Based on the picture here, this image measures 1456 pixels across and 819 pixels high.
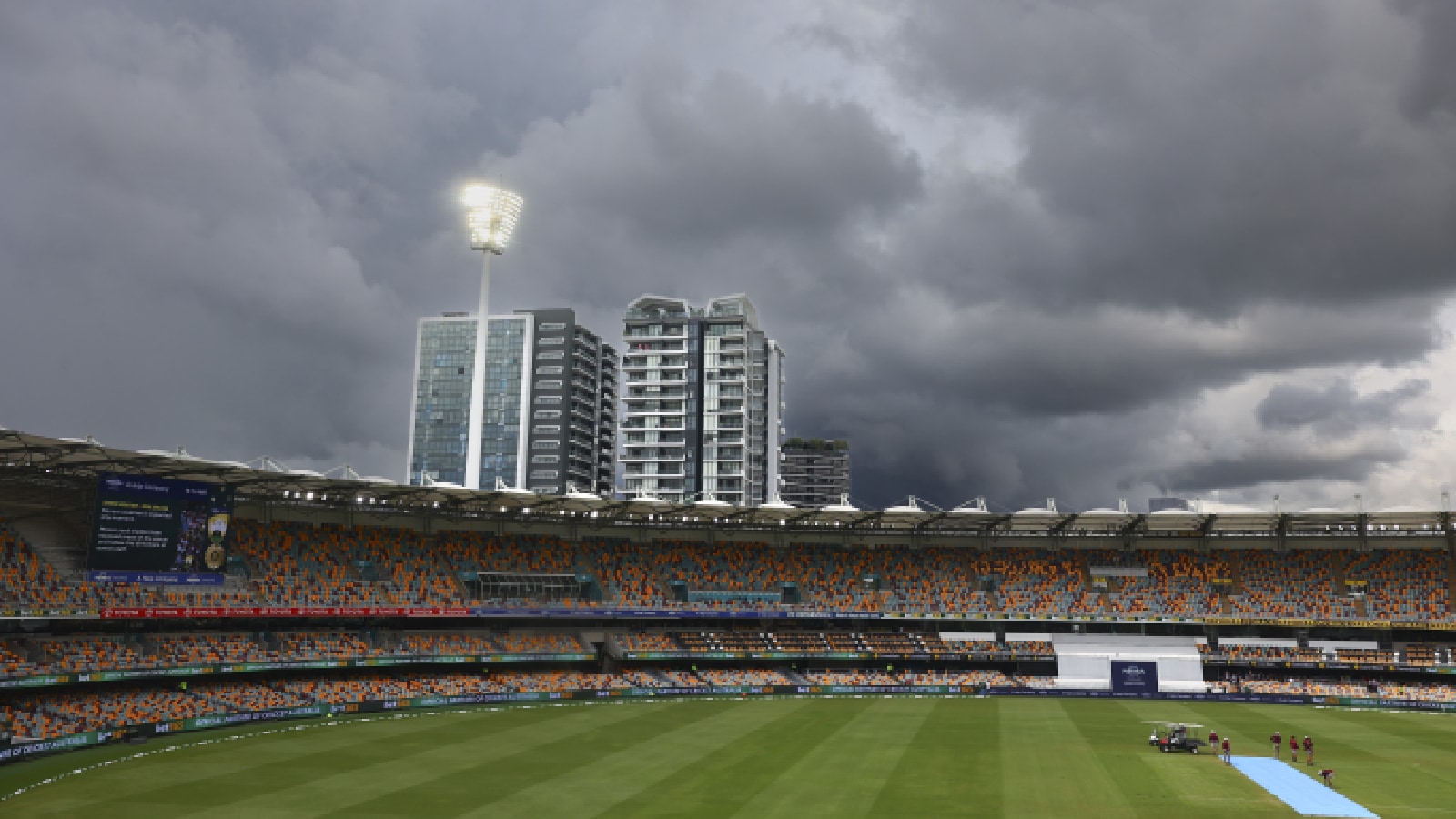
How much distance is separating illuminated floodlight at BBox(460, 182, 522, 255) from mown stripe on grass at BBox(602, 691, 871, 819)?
51593 mm

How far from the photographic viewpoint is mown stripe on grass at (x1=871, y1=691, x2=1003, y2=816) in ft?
102

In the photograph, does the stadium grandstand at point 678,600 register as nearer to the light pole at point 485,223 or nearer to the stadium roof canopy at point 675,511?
the stadium roof canopy at point 675,511

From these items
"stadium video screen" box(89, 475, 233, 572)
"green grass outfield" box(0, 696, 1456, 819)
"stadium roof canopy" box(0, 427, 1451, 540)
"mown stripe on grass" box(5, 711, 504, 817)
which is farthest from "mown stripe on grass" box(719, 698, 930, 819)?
"stadium video screen" box(89, 475, 233, 572)

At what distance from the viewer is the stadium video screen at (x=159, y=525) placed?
46.5 meters

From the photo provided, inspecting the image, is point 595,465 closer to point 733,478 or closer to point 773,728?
point 733,478

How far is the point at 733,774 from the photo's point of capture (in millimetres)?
36656

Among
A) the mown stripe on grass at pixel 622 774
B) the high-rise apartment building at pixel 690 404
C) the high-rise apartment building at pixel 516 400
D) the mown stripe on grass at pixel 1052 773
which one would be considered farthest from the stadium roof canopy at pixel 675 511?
the high-rise apartment building at pixel 516 400

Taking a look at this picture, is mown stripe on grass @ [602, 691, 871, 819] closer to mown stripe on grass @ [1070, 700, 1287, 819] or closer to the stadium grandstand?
mown stripe on grass @ [1070, 700, 1287, 819]

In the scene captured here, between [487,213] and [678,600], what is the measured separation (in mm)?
37946

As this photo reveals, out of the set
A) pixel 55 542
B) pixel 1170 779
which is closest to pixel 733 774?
pixel 1170 779

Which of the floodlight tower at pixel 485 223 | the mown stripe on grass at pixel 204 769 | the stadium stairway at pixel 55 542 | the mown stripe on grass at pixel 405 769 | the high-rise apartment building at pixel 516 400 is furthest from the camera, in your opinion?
the high-rise apartment building at pixel 516 400

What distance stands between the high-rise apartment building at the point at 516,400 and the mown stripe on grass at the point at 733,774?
314ft

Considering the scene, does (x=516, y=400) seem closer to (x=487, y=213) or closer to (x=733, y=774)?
(x=487, y=213)

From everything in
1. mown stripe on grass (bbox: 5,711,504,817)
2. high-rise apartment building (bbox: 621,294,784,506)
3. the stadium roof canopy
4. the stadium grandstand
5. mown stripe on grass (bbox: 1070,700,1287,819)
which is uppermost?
high-rise apartment building (bbox: 621,294,784,506)
